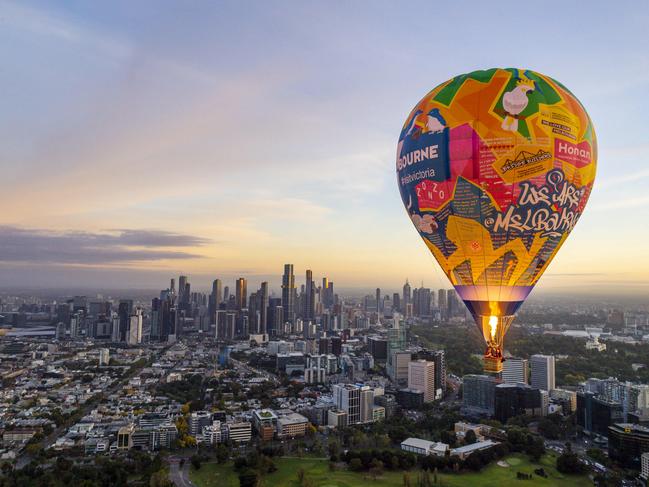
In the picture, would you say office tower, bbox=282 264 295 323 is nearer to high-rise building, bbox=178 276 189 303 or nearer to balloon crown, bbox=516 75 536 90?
high-rise building, bbox=178 276 189 303

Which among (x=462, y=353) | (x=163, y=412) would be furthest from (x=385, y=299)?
(x=163, y=412)

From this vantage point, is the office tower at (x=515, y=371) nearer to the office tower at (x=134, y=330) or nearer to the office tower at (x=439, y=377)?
the office tower at (x=439, y=377)

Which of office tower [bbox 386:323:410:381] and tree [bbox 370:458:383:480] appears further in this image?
office tower [bbox 386:323:410:381]

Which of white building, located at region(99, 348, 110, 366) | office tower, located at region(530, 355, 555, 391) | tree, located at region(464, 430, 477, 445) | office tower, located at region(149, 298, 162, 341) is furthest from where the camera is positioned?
office tower, located at region(149, 298, 162, 341)

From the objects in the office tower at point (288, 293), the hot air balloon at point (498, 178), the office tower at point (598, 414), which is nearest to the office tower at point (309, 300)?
the office tower at point (288, 293)

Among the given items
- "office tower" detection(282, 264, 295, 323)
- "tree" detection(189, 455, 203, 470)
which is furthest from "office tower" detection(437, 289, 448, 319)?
"tree" detection(189, 455, 203, 470)

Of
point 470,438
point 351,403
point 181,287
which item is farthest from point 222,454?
point 181,287
